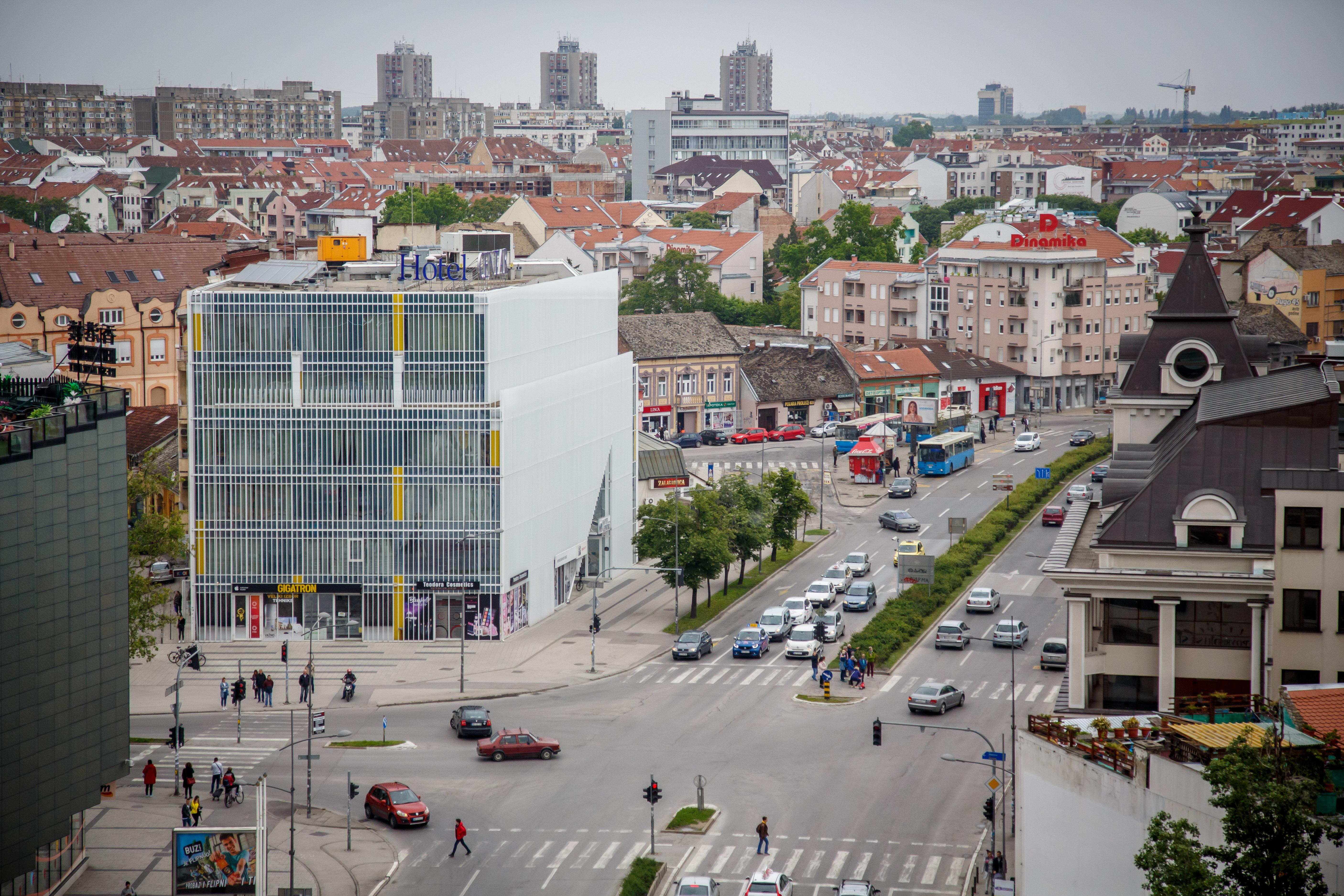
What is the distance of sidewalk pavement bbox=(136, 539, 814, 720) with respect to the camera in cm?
7388

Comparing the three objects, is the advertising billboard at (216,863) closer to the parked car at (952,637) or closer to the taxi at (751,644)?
the taxi at (751,644)

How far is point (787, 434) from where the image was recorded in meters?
140

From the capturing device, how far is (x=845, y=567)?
95.4m

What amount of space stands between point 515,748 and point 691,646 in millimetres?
17149

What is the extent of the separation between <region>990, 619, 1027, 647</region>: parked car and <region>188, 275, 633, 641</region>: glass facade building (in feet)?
78.9

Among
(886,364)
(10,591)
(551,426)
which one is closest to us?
(10,591)

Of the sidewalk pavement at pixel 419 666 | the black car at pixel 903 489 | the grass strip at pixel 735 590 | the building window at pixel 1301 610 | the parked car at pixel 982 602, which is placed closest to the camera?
the building window at pixel 1301 610

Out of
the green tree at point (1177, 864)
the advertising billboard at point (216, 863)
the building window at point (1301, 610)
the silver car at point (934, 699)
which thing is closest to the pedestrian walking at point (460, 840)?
the advertising billboard at point (216, 863)

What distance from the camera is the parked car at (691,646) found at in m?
80.6

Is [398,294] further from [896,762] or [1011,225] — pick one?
[1011,225]

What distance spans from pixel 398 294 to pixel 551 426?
1159 centimetres

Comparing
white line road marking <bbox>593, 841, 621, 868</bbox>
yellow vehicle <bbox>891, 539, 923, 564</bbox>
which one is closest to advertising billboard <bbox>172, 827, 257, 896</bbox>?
white line road marking <bbox>593, 841, 621, 868</bbox>

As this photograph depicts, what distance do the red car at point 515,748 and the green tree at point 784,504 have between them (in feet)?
103

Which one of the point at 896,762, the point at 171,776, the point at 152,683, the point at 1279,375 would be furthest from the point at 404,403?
the point at 1279,375
